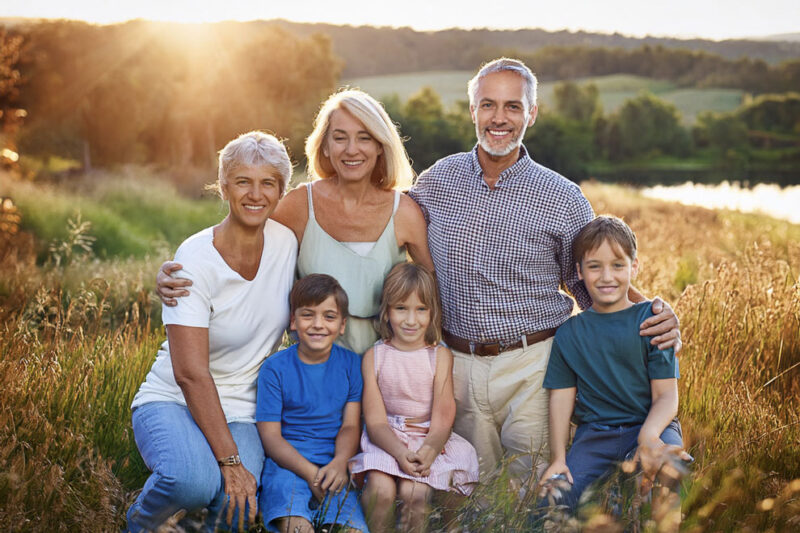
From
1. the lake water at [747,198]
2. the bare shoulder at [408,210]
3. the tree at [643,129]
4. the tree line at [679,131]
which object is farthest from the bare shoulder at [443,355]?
the tree at [643,129]

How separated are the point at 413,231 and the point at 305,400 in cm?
112

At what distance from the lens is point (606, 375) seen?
3336mm

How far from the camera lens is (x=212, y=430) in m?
3.10

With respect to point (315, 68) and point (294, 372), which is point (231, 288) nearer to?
point (294, 372)

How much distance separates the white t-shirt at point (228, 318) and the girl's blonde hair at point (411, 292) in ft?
1.67

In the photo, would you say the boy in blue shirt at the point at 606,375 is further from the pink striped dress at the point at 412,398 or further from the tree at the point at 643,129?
the tree at the point at 643,129

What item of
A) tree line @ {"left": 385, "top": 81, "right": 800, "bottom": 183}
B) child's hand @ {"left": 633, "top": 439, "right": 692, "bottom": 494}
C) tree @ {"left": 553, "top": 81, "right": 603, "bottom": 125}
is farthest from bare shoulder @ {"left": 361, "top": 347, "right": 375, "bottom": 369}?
tree @ {"left": 553, "top": 81, "right": 603, "bottom": 125}

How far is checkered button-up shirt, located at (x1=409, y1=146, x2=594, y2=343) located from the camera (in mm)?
3705

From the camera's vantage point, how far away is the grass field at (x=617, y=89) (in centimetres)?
7981

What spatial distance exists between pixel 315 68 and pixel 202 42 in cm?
513

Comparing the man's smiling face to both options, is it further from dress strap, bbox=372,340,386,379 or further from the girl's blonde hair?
dress strap, bbox=372,340,386,379

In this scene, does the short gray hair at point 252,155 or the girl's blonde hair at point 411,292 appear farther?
the girl's blonde hair at point 411,292

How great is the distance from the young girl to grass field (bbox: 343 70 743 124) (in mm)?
72965

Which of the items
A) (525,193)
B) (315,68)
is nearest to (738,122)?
(315,68)
